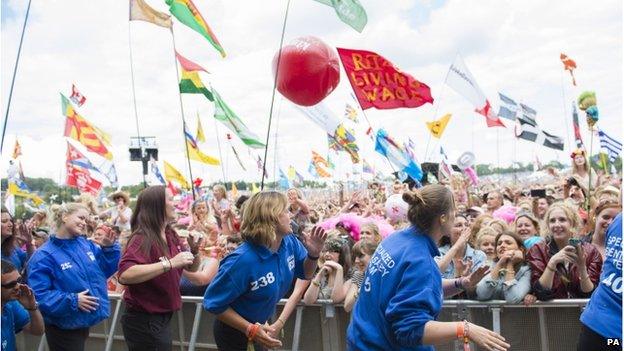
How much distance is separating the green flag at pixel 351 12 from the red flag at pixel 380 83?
586 mm

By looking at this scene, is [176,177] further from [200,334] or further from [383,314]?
[383,314]

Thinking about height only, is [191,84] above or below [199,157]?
above

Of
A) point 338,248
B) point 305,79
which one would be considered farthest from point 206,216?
point 338,248

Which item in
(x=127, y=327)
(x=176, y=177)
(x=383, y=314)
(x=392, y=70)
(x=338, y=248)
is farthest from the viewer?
(x=176, y=177)

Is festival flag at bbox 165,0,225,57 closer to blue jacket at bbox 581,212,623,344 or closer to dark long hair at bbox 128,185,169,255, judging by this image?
dark long hair at bbox 128,185,169,255

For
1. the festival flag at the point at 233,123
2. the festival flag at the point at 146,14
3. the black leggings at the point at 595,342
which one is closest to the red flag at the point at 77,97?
the festival flag at the point at 233,123

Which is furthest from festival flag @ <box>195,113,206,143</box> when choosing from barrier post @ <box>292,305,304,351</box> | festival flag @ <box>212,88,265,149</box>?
barrier post @ <box>292,305,304,351</box>

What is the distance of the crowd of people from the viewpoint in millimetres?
2982

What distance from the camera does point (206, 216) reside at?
948 centimetres

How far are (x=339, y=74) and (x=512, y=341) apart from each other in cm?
513

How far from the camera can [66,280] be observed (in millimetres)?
4770

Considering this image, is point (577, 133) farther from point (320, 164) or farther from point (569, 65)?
point (320, 164)

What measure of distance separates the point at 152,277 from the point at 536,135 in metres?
12.0

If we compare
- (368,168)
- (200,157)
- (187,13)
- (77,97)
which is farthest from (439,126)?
(368,168)
